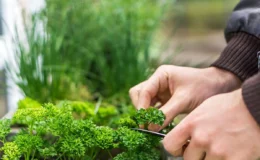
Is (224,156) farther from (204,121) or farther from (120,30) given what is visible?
(120,30)

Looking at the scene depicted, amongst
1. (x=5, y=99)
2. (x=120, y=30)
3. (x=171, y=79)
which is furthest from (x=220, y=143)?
(x=5, y=99)

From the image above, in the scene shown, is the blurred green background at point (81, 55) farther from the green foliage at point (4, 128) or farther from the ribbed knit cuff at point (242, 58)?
the green foliage at point (4, 128)

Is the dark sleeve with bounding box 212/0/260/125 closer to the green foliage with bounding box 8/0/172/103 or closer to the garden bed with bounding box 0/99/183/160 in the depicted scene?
the garden bed with bounding box 0/99/183/160

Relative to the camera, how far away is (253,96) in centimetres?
110

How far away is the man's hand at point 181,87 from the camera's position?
1.47 meters

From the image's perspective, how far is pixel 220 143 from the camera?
1.10 m

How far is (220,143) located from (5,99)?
1756mm

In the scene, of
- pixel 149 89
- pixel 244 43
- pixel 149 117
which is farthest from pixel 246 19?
pixel 149 117

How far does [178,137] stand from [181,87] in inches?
15.2

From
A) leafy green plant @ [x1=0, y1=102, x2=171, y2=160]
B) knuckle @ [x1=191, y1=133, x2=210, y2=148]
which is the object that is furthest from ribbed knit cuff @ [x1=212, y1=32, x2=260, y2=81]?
knuckle @ [x1=191, y1=133, x2=210, y2=148]

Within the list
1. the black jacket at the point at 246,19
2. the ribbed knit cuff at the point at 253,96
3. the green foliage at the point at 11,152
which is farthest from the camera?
the black jacket at the point at 246,19

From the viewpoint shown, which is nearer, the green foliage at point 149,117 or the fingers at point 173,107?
the green foliage at point 149,117

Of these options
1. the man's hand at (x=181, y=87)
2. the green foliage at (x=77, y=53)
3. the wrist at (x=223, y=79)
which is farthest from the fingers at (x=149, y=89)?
the green foliage at (x=77, y=53)

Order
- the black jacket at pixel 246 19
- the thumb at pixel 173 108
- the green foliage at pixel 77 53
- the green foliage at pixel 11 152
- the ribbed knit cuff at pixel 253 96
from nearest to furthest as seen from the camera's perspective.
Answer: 1. the ribbed knit cuff at pixel 253 96
2. the green foliage at pixel 11 152
3. the thumb at pixel 173 108
4. the black jacket at pixel 246 19
5. the green foliage at pixel 77 53
